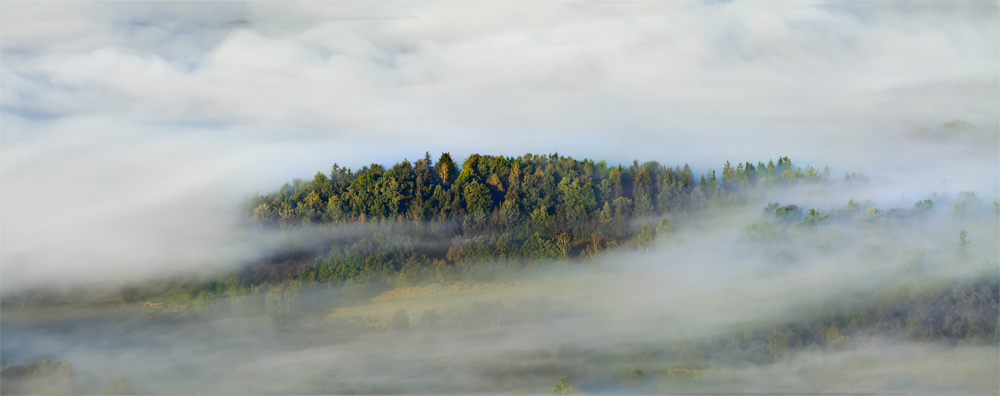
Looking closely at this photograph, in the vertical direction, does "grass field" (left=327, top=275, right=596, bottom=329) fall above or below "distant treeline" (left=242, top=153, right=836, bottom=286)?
below

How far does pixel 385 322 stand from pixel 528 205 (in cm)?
932

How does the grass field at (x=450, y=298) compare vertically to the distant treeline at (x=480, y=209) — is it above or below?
below

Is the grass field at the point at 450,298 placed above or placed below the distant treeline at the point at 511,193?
below

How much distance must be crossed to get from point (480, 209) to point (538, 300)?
559 centimetres

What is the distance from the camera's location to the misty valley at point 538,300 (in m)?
29.4

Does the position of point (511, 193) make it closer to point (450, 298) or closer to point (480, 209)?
point (480, 209)

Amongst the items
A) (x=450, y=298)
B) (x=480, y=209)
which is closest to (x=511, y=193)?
(x=480, y=209)

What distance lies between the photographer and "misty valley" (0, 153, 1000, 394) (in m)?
29.4

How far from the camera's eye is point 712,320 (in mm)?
33250

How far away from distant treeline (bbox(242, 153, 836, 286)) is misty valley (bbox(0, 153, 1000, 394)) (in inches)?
4.0

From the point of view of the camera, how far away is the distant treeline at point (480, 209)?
32.7 metres

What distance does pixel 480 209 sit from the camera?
117 ft

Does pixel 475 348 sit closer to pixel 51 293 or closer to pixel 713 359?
pixel 713 359

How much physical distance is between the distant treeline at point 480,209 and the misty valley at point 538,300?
10cm
